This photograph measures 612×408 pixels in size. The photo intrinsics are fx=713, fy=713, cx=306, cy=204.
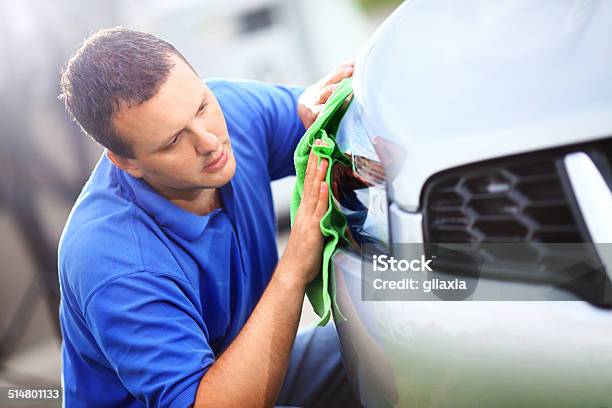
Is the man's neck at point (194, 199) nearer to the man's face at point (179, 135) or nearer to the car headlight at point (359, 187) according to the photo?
the man's face at point (179, 135)

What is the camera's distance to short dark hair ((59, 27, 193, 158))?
127cm

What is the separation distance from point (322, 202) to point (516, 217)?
362mm

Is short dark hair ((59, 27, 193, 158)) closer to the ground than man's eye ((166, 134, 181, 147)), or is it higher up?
higher up

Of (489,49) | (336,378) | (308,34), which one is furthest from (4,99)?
(489,49)

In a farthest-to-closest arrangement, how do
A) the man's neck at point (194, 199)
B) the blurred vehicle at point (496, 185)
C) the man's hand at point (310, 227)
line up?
1. the man's neck at point (194, 199)
2. the man's hand at point (310, 227)
3. the blurred vehicle at point (496, 185)

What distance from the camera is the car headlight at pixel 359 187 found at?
1096 mm

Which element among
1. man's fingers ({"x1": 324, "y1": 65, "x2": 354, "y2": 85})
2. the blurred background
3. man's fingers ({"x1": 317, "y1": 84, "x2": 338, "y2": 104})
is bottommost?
the blurred background

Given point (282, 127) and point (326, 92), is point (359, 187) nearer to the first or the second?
point (326, 92)

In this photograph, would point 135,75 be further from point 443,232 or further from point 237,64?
point 237,64

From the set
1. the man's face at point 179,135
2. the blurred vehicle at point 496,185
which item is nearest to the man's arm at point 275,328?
the blurred vehicle at point 496,185

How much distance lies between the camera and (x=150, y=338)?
1.25m

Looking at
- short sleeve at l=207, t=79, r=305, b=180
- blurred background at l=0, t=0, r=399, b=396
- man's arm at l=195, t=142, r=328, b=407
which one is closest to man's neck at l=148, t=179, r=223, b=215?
short sleeve at l=207, t=79, r=305, b=180

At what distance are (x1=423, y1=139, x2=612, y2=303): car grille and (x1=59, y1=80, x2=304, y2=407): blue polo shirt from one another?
532 mm

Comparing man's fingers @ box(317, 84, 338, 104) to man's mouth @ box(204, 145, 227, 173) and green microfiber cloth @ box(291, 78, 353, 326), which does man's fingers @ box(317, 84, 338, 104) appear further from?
man's mouth @ box(204, 145, 227, 173)
